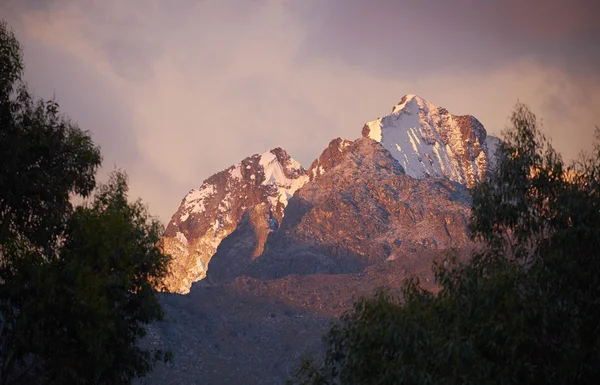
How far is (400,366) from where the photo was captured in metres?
29.5

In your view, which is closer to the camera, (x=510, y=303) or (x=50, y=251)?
(x=510, y=303)

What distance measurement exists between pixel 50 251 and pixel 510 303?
1783 cm

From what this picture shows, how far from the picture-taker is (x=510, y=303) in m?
28.7

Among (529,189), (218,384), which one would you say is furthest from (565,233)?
(218,384)

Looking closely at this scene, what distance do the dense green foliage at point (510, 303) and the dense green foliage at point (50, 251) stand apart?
392 inches

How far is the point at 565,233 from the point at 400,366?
7917mm

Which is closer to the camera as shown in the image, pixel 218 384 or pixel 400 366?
pixel 400 366

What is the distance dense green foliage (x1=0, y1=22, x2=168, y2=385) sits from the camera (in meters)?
30.7

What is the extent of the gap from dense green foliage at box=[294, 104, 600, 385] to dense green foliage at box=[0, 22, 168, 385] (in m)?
9.97

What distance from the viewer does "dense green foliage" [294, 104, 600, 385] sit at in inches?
1120

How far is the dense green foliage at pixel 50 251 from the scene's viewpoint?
30703 millimetres

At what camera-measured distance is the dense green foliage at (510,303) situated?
28.4 meters

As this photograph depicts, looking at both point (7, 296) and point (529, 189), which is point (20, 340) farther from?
point (529, 189)

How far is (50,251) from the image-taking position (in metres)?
32.0
